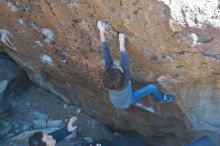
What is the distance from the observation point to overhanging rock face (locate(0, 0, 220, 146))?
4.05 m

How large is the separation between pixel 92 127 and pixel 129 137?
37.4 inches

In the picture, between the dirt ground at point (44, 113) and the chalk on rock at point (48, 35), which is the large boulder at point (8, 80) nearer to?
the dirt ground at point (44, 113)

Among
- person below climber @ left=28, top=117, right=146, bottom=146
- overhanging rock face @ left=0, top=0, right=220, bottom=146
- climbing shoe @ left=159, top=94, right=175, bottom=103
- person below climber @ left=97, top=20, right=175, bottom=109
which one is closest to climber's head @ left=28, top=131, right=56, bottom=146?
person below climber @ left=28, top=117, right=146, bottom=146

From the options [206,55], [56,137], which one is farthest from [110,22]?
[56,137]

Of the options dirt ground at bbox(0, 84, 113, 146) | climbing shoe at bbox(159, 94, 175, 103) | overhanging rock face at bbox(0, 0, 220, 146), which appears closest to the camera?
overhanging rock face at bbox(0, 0, 220, 146)

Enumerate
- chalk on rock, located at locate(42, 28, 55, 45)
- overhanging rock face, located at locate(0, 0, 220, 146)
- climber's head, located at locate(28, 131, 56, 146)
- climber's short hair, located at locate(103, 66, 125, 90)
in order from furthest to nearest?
chalk on rock, located at locate(42, 28, 55, 45), climber's head, located at locate(28, 131, 56, 146), climber's short hair, located at locate(103, 66, 125, 90), overhanging rock face, located at locate(0, 0, 220, 146)

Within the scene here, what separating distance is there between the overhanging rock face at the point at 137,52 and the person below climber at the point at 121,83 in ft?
0.27

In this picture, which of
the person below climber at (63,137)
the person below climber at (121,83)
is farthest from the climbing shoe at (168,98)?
the person below climber at (63,137)

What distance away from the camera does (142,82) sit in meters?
4.71

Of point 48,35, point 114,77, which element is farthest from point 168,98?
point 48,35

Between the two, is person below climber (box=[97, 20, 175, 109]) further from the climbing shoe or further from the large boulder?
the large boulder

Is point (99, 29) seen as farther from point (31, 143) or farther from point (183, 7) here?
point (31, 143)

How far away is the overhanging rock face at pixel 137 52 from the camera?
159 inches

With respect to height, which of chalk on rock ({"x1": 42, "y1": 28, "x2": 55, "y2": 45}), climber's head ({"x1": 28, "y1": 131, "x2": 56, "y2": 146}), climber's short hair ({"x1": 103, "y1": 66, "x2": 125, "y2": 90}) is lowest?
climber's head ({"x1": 28, "y1": 131, "x2": 56, "y2": 146})
